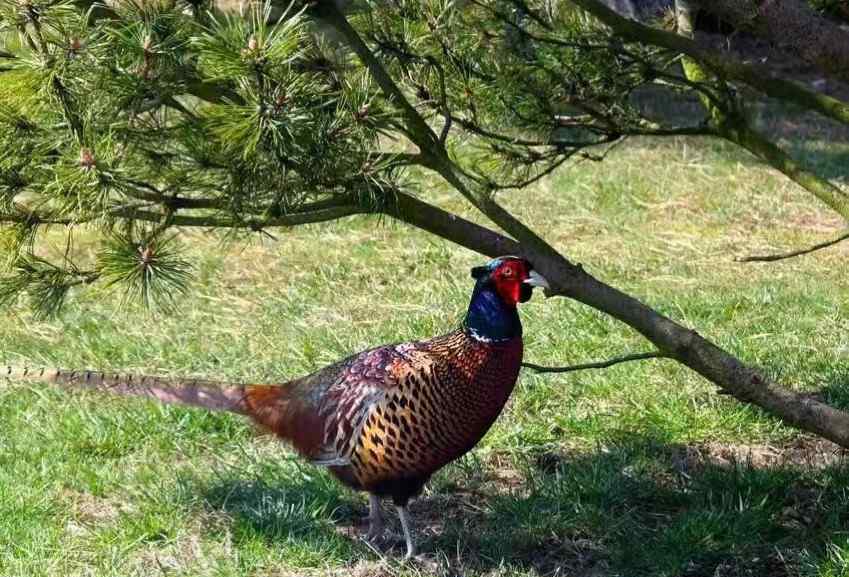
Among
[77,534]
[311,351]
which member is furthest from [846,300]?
[77,534]

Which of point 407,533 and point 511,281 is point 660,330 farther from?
point 407,533

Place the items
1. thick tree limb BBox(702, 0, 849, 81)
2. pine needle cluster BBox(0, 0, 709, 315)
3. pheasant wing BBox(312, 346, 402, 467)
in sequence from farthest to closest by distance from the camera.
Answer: pheasant wing BBox(312, 346, 402, 467) → thick tree limb BBox(702, 0, 849, 81) → pine needle cluster BBox(0, 0, 709, 315)

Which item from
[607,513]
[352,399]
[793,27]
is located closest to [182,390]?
[352,399]

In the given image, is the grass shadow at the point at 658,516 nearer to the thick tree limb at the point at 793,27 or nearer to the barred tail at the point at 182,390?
the barred tail at the point at 182,390

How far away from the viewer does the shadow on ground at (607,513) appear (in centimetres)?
336

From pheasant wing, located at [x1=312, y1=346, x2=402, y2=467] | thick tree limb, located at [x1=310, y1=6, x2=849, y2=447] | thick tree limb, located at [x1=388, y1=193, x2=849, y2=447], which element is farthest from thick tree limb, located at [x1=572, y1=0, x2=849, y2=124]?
pheasant wing, located at [x1=312, y1=346, x2=402, y2=467]

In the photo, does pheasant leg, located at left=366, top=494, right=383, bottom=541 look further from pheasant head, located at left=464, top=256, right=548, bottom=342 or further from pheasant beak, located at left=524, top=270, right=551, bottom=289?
pheasant beak, located at left=524, top=270, right=551, bottom=289

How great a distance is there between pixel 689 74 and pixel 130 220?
1976 millimetres

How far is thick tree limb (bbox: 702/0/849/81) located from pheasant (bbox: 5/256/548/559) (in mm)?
739

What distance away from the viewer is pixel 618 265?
618 centimetres

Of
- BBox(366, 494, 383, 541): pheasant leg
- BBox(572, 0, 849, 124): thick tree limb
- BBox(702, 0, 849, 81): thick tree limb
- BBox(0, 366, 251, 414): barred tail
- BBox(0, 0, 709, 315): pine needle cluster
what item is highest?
BBox(702, 0, 849, 81): thick tree limb

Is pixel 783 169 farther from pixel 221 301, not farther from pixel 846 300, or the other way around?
pixel 221 301

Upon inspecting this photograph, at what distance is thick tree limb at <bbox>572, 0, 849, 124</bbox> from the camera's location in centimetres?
323

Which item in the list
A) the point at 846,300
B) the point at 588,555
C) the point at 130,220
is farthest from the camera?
the point at 846,300
